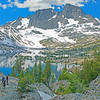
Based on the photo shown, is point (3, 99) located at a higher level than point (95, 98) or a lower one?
lower

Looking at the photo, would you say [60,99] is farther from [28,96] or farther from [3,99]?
[3,99]

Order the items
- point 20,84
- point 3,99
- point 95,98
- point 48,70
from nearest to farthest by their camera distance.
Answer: point 95,98
point 3,99
point 20,84
point 48,70

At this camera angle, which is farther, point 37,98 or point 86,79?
point 86,79

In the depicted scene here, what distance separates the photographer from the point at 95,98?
2564cm

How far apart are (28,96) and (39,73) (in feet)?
221

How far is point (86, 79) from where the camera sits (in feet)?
258

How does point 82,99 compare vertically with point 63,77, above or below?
above

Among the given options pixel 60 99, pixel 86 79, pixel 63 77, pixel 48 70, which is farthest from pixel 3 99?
pixel 48 70

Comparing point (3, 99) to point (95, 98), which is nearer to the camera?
point (95, 98)

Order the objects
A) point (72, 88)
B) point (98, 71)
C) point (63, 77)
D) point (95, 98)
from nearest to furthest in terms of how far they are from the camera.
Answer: point (95, 98)
point (72, 88)
point (98, 71)
point (63, 77)

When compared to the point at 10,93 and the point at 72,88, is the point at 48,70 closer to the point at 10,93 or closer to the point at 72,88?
the point at 72,88

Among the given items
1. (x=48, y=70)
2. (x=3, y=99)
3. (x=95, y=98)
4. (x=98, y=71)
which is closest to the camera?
(x=95, y=98)

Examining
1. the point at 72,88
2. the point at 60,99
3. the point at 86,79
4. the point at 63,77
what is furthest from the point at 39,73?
the point at 60,99

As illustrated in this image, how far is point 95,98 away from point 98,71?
52778 millimetres
